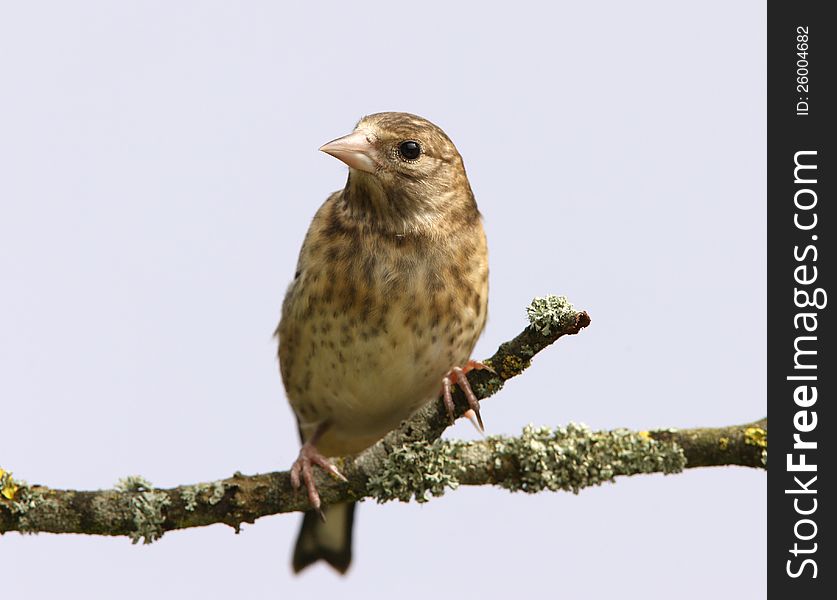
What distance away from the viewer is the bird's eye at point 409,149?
19.1 feet

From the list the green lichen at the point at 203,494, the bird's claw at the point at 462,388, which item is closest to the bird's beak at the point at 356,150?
the bird's claw at the point at 462,388

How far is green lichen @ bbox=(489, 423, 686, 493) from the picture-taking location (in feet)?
16.9

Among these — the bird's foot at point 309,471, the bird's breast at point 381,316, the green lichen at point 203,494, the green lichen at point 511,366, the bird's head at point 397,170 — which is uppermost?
the bird's head at point 397,170

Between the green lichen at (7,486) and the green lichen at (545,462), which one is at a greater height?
the green lichen at (545,462)

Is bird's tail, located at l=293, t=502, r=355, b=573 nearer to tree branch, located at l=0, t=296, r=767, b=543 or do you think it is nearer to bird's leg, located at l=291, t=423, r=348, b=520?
bird's leg, located at l=291, t=423, r=348, b=520

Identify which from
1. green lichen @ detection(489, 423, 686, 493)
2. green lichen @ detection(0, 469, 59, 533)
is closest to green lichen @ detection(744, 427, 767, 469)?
green lichen @ detection(489, 423, 686, 493)

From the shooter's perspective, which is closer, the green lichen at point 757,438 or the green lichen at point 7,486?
the green lichen at point 7,486

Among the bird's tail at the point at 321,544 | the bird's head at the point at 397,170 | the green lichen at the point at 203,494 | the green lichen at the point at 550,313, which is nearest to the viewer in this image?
the green lichen at the point at 550,313

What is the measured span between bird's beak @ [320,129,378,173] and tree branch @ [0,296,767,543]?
1386 millimetres

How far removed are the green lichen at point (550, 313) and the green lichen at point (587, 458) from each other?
1050 mm

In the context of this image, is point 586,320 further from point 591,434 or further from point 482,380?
point 591,434

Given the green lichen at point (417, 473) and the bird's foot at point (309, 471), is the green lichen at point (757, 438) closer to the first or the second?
the green lichen at point (417, 473)

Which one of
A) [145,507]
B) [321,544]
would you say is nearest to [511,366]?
[145,507]

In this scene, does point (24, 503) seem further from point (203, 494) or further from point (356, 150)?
point (356, 150)
